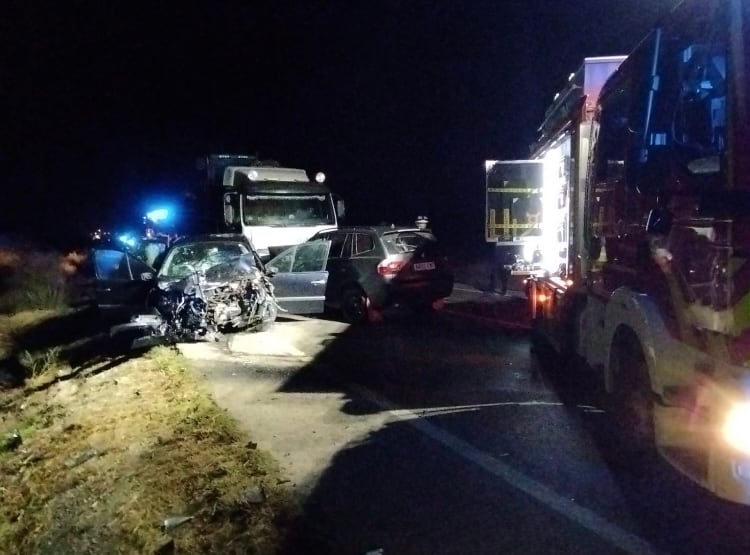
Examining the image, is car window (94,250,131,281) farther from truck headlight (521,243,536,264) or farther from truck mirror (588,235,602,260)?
truck mirror (588,235,602,260)

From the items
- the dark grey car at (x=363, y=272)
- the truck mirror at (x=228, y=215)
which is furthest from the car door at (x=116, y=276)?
the truck mirror at (x=228, y=215)

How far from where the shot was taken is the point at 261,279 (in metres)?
11.2

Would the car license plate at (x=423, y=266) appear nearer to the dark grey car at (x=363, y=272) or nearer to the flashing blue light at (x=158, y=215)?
the dark grey car at (x=363, y=272)

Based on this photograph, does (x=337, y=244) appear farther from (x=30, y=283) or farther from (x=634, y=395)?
(x=634, y=395)

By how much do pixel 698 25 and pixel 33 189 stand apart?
152 feet

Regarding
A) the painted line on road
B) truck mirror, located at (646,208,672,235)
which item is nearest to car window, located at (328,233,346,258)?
the painted line on road

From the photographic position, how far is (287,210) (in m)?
16.6

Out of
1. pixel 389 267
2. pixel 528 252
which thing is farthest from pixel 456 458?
pixel 528 252

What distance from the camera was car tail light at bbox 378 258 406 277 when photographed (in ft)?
41.5

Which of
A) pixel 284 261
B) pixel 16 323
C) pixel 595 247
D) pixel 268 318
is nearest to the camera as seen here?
pixel 595 247

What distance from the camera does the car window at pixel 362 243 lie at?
12914 millimetres

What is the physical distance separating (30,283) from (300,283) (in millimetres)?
7877

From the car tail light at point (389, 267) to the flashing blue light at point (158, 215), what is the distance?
41.0 feet

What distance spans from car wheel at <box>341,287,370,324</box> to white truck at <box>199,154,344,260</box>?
3259 millimetres
